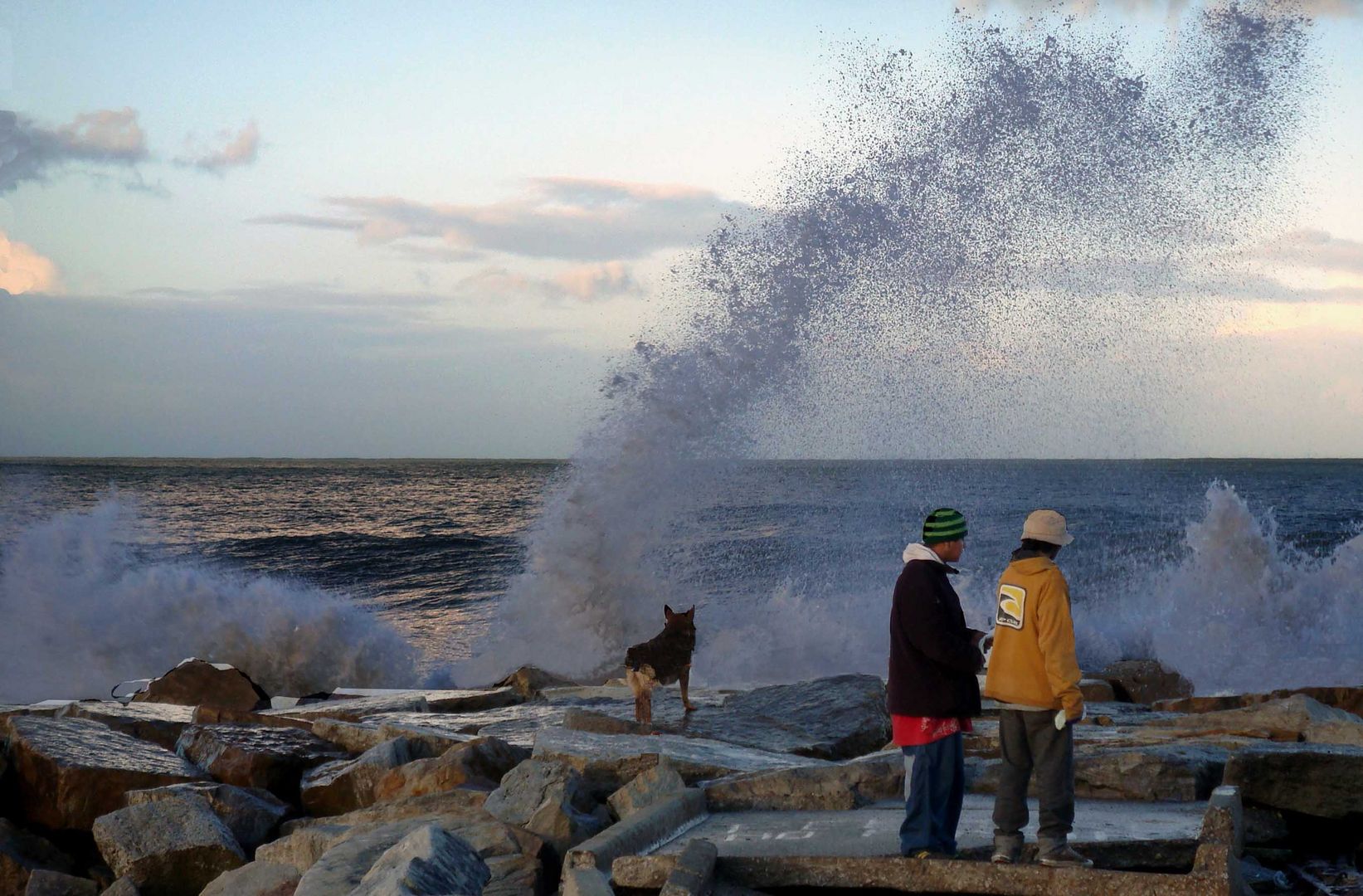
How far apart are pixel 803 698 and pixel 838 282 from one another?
1142cm

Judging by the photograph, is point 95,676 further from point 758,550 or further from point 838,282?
point 758,550

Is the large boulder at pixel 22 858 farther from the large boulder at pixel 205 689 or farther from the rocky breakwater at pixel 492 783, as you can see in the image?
the large boulder at pixel 205 689

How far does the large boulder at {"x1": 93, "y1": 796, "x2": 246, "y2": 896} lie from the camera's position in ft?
17.3

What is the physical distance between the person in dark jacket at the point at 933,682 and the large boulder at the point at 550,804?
134 centimetres

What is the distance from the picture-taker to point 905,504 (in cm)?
4428

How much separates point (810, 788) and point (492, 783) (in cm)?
163

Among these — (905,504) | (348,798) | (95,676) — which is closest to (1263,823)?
(348,798)

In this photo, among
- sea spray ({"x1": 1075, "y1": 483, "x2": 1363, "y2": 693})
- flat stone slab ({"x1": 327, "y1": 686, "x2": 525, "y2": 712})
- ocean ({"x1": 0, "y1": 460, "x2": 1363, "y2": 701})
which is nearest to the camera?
flat stone slab ({"x1": 327, "y1": 686, "x2": 525, "y2": 712})

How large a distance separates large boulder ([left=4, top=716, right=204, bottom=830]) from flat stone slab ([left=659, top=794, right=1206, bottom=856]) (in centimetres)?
320

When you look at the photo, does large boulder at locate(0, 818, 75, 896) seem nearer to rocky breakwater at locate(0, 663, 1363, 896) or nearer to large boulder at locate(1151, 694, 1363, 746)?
rocky breakwater at locate(0, 663, 1363, 896)

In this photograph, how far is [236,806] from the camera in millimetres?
5734

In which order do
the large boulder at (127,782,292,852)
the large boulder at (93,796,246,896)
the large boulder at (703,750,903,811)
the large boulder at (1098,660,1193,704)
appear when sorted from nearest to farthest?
the large boulder at (703,750,903,811) < the large boulder at (93,796,246,896) < the large boulder at (127,782,292,852) < the large boulder at (1098,660,1193,704)

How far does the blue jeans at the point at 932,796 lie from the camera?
4.07 m

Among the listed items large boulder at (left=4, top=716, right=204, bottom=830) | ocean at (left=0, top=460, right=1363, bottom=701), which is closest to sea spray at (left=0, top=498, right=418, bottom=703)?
ocean at (left=0, top=460, right=1363, bottom=701)
